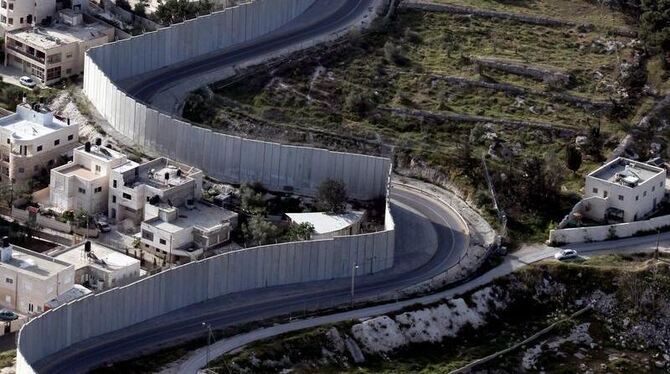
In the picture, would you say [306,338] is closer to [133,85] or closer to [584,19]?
[133,85]

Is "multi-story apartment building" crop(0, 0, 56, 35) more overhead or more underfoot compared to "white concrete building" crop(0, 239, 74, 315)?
more overhead

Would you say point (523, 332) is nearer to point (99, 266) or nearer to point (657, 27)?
point (99, 266)

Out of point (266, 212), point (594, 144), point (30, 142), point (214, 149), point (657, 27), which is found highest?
point (657, 27)

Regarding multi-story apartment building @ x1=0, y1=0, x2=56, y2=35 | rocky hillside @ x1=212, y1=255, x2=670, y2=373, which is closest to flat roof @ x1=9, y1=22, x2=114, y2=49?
multi-story apartment building @ x1=0, y1=0, x2=56, y2=35

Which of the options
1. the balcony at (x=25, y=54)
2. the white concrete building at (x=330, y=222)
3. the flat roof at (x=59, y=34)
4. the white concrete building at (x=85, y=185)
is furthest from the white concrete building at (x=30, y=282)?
the flat roof at (x=59, y=34)

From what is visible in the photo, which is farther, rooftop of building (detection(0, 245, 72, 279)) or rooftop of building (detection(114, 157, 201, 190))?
rooftop of building (detection(114, 157, 201, 190))

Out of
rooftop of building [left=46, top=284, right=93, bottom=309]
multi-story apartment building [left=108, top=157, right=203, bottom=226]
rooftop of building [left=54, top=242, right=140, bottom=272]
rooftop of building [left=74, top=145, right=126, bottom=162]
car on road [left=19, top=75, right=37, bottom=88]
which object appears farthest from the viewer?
car on road [left=19, top=75, right=37, bottom=88]

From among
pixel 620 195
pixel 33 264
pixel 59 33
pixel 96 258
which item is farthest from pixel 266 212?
pixel 59 33

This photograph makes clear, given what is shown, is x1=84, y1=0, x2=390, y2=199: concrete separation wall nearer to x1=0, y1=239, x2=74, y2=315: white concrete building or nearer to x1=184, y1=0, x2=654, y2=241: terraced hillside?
x1=184, y1=0, x2=654, y2=241: terraced hillside
